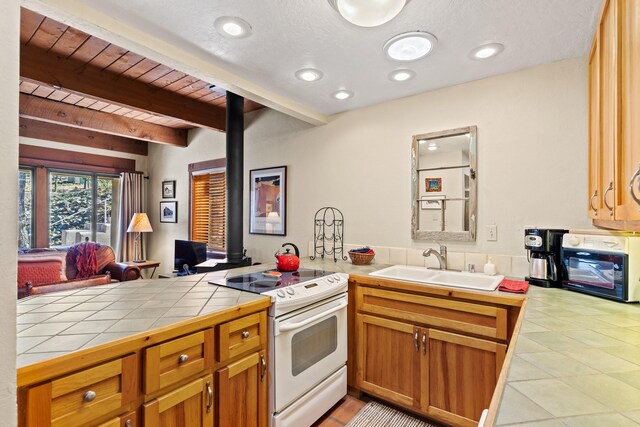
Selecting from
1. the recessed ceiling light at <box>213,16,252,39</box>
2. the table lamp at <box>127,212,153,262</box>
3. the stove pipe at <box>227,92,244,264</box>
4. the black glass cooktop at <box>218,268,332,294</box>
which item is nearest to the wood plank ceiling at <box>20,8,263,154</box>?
the stove pipe at <box>227,92,244,264</box>

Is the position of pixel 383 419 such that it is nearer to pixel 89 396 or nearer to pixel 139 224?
pixel 89 396

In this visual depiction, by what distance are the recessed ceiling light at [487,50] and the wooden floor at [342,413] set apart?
7.71 ft

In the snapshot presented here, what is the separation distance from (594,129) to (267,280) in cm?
198

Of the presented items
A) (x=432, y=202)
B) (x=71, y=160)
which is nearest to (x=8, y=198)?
(x=432, y=202)

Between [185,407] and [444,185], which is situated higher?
[444,185]

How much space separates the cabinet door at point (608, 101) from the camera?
110cm

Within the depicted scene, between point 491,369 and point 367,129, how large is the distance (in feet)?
6.52

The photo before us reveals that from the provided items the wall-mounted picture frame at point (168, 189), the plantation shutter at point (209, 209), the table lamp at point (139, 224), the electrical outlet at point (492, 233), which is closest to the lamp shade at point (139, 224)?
the table lamp at point (139, 224)

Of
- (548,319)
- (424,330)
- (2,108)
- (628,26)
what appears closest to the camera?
(2,108)

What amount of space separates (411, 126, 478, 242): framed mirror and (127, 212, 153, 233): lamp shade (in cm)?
388

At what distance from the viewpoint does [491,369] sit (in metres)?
1.67

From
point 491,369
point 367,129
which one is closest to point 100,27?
point 367,129

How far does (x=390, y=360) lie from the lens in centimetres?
203

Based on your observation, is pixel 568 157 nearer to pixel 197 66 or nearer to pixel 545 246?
pixel 545 246
